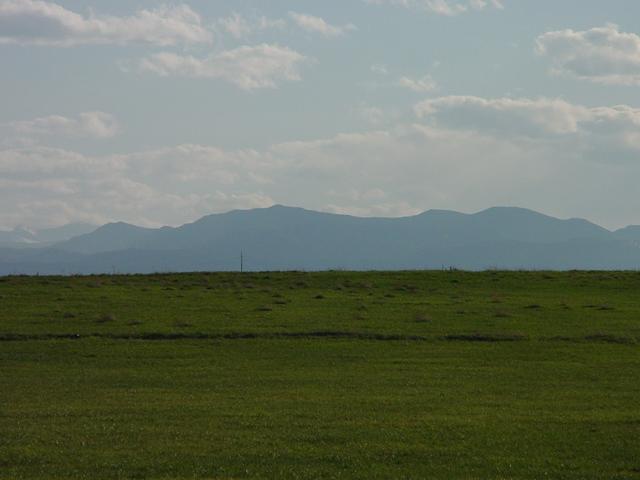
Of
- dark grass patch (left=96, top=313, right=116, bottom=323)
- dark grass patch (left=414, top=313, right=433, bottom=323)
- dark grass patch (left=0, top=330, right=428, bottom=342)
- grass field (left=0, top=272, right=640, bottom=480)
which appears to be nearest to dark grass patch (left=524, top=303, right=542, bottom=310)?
grass field (left=0, top=272, right=640, bottom=480)

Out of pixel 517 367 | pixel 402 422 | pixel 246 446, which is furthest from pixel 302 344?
pixel 246 446

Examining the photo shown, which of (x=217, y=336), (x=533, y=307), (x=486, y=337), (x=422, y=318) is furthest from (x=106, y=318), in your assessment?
(x=533, y=307)

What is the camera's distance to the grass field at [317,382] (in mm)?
18172

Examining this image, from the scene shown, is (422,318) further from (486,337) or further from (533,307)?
(533,307)

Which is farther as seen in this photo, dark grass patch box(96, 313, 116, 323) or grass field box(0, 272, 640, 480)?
dark grass patch box(96, 313, 116, 323)

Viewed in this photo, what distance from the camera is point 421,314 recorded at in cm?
4428

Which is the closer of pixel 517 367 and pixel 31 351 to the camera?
pixel 517 367

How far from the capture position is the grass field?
1817cm

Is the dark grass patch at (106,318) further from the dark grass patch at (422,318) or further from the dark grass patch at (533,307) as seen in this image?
the dark grass patch at (533,307)

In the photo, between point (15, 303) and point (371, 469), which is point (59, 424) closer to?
point (371, 469)

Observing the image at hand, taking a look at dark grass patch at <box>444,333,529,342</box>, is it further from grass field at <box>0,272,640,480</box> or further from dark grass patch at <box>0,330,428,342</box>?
dark grass patch at <box>0,330,428,342</box>

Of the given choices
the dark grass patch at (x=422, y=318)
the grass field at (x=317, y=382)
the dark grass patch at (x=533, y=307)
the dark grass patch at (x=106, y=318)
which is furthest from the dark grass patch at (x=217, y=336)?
the dark grass patch at (x=533, y=307)

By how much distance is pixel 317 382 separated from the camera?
28375mm

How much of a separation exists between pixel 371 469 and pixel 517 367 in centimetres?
1555
